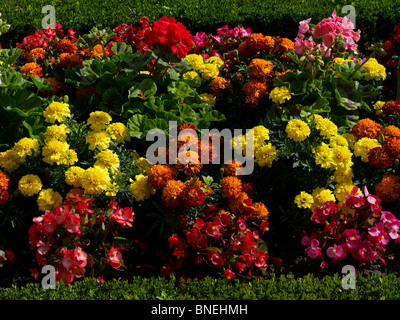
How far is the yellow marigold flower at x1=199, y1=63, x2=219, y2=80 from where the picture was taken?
4.39 m

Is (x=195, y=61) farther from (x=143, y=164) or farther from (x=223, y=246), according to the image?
(x=223, y=246)

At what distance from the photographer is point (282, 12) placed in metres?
6.27

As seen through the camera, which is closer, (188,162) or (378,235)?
(378,235)

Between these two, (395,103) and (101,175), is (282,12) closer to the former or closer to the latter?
(395,103)

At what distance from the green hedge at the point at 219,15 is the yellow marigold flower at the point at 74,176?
3.21m

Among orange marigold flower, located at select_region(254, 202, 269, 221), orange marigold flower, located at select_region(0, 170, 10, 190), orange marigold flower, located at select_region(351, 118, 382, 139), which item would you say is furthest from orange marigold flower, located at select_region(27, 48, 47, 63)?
orange marigold flower, located at select_region(351, 118, 382, 139)

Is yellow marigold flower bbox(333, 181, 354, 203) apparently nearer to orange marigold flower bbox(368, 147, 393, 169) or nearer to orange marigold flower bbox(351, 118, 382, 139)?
orange marigold flower bbox(368, 147, 393, 169)

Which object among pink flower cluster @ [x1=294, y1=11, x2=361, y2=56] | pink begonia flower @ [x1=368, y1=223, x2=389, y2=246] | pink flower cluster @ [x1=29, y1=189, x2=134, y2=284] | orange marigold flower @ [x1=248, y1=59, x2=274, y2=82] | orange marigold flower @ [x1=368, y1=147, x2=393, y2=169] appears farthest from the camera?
orange marigold flower @ [x1=248, y1=59, x2=274, y2=82]

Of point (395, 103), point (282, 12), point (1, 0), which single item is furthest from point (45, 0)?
point (395, 103)

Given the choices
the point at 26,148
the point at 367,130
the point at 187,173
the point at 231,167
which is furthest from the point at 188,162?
the point at 367,130

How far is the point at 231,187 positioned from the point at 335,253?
75cm

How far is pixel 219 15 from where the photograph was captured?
6250 millimetres

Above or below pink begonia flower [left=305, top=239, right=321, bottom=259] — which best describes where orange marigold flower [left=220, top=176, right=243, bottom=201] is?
above

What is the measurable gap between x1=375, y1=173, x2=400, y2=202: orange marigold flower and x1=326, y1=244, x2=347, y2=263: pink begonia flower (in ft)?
1.64
